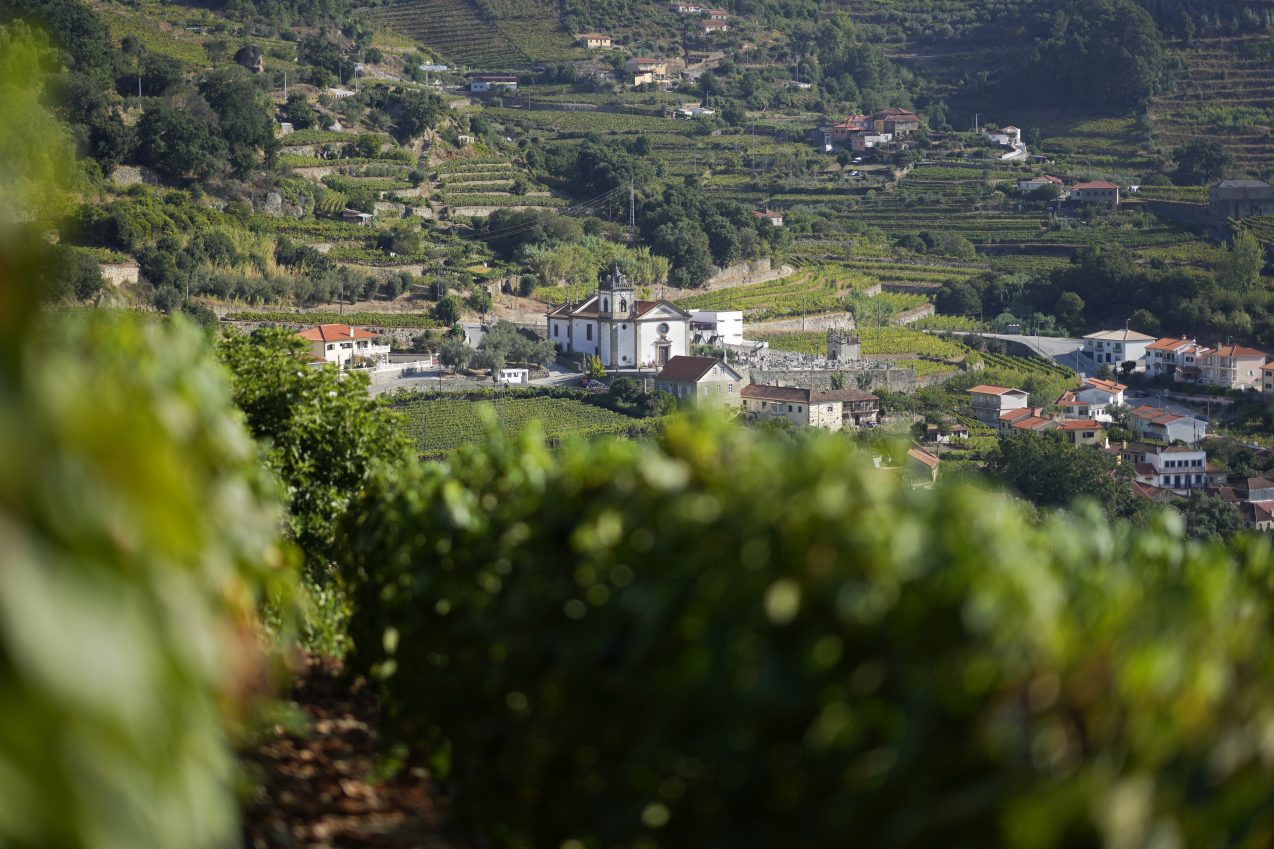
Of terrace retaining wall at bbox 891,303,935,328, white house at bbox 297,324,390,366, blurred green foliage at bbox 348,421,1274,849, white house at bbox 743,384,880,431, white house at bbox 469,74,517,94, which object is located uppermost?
white house at bbox 469,74,517,94

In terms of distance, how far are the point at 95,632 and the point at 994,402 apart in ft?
107

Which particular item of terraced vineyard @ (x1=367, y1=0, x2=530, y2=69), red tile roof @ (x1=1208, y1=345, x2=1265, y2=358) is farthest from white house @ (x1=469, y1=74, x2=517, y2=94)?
red tile roof @ (x1=1208, y1=345, x2=1265, y2=358)

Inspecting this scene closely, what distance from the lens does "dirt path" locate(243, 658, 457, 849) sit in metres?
2.80

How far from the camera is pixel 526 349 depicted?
3359 cm

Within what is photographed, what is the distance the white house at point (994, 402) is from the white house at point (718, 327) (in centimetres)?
744

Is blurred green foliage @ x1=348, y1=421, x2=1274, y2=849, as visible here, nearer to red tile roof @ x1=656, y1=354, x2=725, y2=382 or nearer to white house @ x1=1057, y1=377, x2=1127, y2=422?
red tile roof @ x1=656, y1=354, x2=725, y2=382

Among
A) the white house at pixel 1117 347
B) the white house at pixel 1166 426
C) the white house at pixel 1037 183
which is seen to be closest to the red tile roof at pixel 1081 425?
the white house at pixel 1166 426

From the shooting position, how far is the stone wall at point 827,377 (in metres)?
34.3

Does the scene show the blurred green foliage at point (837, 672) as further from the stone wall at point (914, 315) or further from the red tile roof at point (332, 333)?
the stone wall at point (914, 315)

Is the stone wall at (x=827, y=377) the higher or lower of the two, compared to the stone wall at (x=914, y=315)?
lower

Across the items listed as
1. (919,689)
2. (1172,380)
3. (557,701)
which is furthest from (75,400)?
(1172,380)

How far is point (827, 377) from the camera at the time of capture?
34.7 meters

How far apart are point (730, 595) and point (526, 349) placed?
31805 millimetres

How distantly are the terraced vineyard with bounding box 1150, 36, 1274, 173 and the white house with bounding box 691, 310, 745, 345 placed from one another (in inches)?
873
